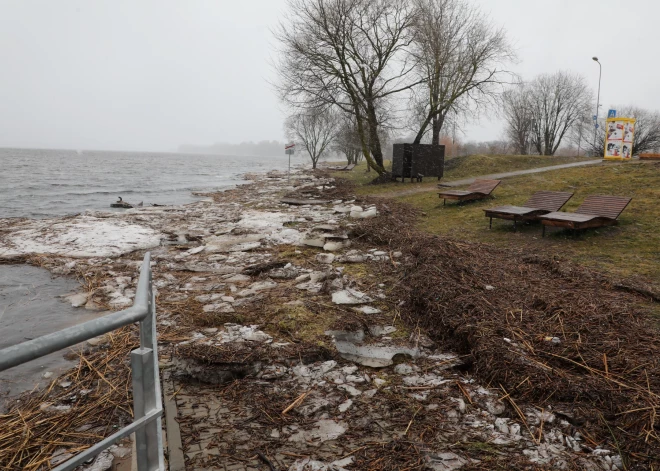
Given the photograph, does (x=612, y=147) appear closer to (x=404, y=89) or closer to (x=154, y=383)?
(x=404, y=89)

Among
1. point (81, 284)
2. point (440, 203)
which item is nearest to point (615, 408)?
point (81, 284)

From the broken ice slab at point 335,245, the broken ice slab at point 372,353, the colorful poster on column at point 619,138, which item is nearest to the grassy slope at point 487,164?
the colorful poster on column at point 619,138

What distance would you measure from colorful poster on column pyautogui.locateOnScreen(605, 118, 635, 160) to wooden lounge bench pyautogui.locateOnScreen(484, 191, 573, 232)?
573 inches

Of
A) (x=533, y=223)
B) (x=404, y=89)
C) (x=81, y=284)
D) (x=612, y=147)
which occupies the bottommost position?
(x=81, y=284)

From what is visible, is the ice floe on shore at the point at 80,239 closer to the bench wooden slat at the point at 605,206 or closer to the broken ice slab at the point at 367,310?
the broken ice slab at the point at 367,310

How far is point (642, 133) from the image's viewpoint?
45344 mm

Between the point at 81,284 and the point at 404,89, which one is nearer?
the point at 81,284

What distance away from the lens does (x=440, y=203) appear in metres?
13.5

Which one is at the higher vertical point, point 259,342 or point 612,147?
point 612,147

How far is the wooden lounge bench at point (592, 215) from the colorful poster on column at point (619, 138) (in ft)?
50.2

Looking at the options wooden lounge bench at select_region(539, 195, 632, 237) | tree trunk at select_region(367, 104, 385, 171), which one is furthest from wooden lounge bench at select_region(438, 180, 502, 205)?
tree trunk at select_region(367, 104, 385, 171)

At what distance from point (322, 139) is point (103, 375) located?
159ft

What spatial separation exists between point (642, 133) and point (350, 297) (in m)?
53.5

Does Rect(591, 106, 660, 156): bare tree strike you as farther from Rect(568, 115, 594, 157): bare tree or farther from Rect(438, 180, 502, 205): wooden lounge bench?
Rect(438, 180, 502, 205): wooden lounge bench
